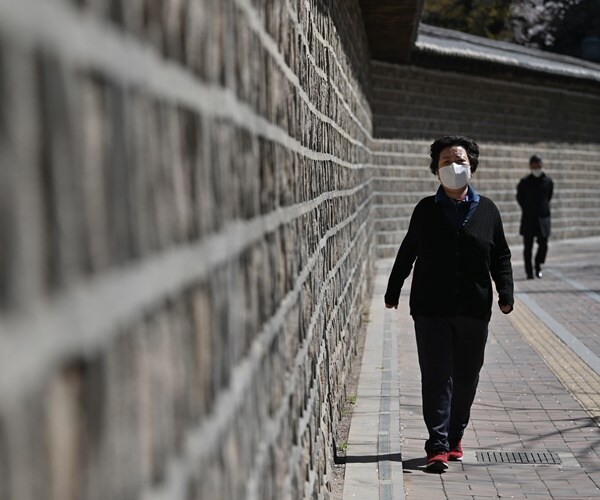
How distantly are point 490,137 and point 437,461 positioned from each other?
19.4m

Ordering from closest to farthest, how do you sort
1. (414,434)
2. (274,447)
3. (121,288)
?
(121,288), (274,447), (414,434)

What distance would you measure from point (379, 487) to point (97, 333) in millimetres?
4797

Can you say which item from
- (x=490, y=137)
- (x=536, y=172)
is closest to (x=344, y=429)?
(x=536, y=172)

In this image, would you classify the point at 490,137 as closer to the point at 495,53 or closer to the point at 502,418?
the point at 495,53

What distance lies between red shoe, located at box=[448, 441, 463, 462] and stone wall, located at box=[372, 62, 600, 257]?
14049 mm

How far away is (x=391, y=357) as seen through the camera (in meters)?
10.3

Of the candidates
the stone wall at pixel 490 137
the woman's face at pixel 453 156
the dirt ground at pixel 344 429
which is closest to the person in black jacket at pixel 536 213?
the stone wall at pixel 490 137

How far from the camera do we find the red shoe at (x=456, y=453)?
6.61 metres

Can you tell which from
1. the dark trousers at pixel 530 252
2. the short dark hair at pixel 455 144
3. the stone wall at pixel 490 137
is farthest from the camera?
the stone wall at pixel 490 137

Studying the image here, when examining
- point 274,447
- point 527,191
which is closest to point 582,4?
point 527,191

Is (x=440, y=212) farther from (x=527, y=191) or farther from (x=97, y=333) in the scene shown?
(x=527, y=191)

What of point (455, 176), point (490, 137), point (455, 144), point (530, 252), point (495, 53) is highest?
point (495, 53)

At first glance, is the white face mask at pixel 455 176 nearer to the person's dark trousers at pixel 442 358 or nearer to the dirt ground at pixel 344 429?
the person's dark trousers at pixel 442 358

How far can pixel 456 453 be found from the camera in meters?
6.61
